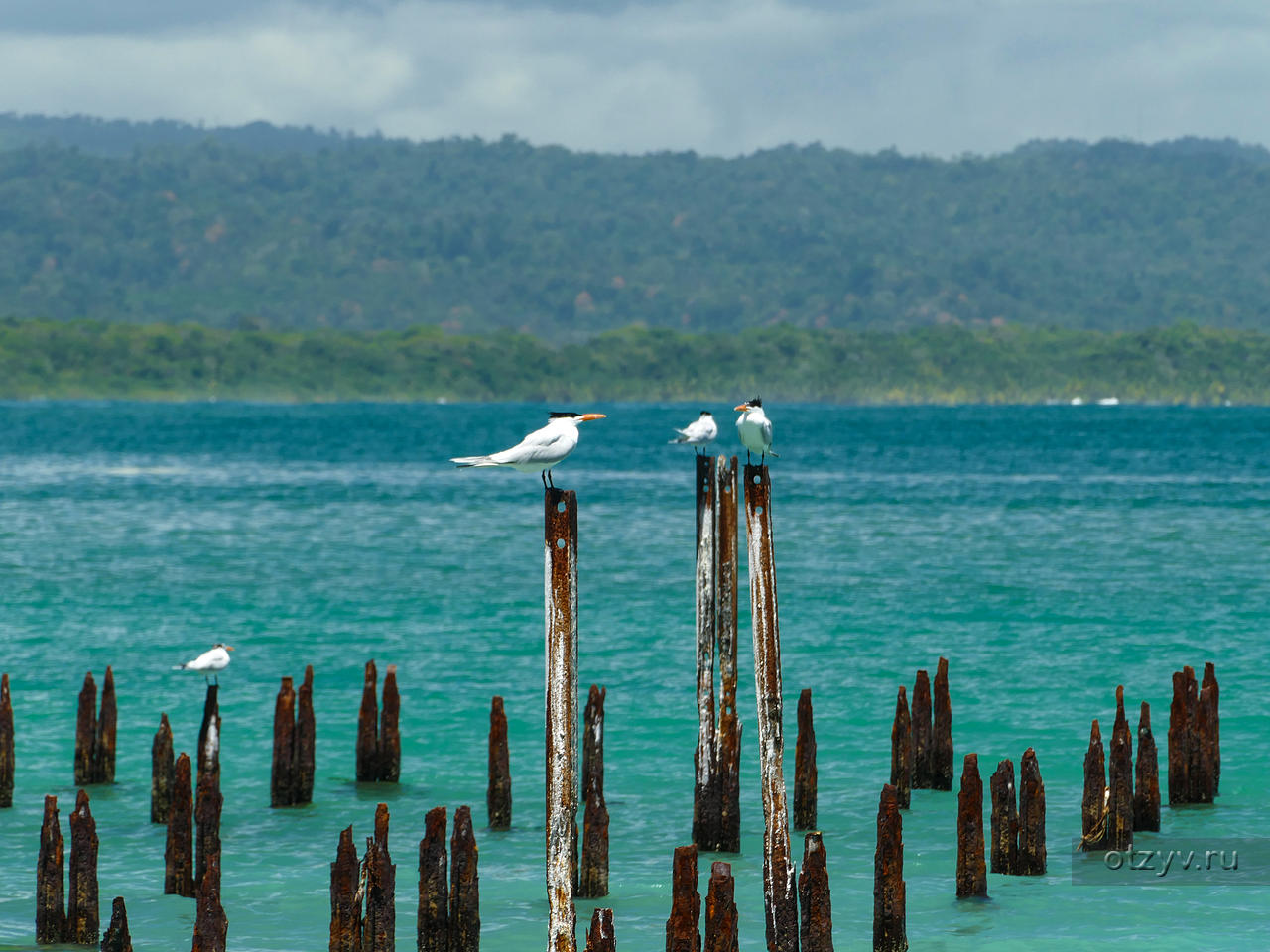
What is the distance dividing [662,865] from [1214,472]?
343 ft

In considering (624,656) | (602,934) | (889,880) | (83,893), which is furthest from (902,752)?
(624,656)

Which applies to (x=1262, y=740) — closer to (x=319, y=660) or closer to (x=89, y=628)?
(x=319, y=660)

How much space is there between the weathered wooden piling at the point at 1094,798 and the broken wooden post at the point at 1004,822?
0.80 metres

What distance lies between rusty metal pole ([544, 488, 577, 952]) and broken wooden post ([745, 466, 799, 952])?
192cm

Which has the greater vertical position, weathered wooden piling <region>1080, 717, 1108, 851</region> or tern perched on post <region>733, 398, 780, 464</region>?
tern perched on post <region>733, 398, 780, 464</region>

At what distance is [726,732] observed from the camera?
64.5 feet

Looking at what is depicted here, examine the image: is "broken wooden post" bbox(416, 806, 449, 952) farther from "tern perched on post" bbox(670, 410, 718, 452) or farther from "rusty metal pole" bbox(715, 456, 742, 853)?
"tern perched on post" bbox(670, 410, 718, 452)

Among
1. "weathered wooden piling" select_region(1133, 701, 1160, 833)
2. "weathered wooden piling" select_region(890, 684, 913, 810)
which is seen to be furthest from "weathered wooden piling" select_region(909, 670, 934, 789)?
"weathered wooden piling" select_region(1133, 701, 1160, 833)

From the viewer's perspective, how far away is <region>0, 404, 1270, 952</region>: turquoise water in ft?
61.9

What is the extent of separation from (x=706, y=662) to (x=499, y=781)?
2949 millimetres

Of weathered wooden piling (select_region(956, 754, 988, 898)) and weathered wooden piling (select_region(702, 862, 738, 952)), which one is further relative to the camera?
weathered wooden piling (select_region(956, 754, 988, 898))

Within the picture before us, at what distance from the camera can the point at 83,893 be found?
52.1 ft

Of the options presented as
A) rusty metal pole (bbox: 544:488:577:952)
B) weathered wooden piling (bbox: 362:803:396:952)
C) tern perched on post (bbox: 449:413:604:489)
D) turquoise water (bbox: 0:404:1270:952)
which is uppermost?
tern perched on post (bbox: 449:413:604:489)

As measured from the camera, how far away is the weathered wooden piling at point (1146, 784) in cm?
1909
